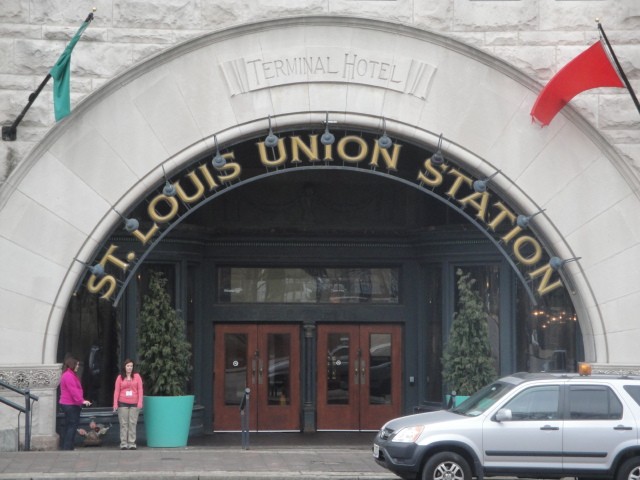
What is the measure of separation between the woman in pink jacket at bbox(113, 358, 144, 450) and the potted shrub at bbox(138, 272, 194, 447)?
72 centimetres

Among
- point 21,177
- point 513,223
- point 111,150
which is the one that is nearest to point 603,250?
point 513,223

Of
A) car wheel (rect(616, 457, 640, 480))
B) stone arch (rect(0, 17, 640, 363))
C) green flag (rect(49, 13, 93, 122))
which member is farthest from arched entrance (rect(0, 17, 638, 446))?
car wheel (rect(616, 457, 640, 480))

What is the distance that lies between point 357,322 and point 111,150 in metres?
7.64

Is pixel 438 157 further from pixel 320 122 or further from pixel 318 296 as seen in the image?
pixel 318 296

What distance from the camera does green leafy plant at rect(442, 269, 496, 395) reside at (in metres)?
21.8

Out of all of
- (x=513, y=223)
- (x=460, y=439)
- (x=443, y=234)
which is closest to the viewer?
(x=460, y=439)

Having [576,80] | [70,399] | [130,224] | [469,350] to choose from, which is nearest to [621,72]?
[576,80]

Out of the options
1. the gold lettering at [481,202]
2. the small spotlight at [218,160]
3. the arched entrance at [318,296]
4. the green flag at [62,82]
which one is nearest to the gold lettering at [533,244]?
the gold lettering at [481,202]

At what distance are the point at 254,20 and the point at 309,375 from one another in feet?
27.6

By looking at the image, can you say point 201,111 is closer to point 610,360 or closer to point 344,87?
point 344,87

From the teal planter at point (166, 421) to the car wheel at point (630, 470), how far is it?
8.62 metres

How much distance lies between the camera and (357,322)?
25203mm

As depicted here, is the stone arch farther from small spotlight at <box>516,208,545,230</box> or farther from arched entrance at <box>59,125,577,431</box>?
arched entrance at <box>59,125,577,431</box>

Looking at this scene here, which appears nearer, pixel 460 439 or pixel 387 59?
pixel 460 439
